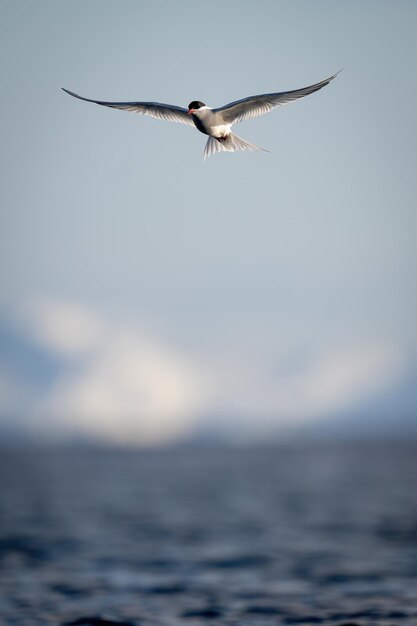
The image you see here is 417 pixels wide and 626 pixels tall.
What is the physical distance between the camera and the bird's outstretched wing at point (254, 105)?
17750 mm

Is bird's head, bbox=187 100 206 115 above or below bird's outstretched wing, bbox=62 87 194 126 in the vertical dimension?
below

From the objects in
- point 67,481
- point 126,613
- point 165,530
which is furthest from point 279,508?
point 67,481

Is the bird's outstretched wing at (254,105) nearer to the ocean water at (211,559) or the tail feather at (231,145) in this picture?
the tail feather at (231,145)

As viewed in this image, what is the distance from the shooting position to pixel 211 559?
3988 centimetres

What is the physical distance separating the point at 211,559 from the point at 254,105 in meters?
24.8

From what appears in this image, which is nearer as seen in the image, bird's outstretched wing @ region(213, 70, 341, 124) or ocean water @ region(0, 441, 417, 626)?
bird's outstretched wing @ region(213, 70, 341, 124)

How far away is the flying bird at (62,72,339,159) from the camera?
57.4ft

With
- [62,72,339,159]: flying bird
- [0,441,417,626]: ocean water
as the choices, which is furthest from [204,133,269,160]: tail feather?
[0,441,417,626]: ocean water

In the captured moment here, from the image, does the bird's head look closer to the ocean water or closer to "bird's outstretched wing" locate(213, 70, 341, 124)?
"bird's outstretched wing" locate(213, 70, 341, 124)

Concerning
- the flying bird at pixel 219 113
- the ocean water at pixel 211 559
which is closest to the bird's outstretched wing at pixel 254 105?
the flying bird at pixel 219 113

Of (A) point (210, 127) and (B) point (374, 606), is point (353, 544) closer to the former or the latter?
(B) point (374, 606)

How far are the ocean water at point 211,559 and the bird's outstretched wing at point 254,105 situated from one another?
1280 cm

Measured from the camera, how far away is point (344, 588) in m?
31.8

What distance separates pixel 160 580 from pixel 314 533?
1756 centimetres
